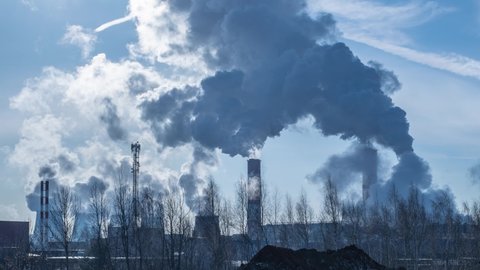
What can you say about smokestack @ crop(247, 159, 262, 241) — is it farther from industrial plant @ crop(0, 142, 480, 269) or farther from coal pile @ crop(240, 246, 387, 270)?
coal pile @ crop(240, 246, 387, 270)

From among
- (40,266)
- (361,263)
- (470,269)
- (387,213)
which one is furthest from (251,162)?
(361,263)

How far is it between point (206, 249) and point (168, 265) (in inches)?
235

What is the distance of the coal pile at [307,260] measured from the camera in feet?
68.9

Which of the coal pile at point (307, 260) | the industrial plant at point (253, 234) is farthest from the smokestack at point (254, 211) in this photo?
the coal pile at point (307, 260)

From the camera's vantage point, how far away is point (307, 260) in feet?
71.2

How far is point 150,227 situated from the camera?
48969mm

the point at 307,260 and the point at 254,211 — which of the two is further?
the point at 254,211

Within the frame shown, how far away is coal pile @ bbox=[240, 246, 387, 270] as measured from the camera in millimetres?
20991

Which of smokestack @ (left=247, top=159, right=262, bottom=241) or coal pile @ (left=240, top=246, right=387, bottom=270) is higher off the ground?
smokestack @ (left=247, top=159, right=262, bottom=241)

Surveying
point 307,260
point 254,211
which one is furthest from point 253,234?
point 307,260

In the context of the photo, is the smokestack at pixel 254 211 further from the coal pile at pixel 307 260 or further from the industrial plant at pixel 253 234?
the coal pile at pixel 307 260

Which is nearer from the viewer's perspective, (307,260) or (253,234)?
(307,260)

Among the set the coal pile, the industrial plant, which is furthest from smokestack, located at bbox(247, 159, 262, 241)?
the coal pile

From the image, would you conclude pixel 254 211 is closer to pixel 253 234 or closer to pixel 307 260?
pixel 253 234
